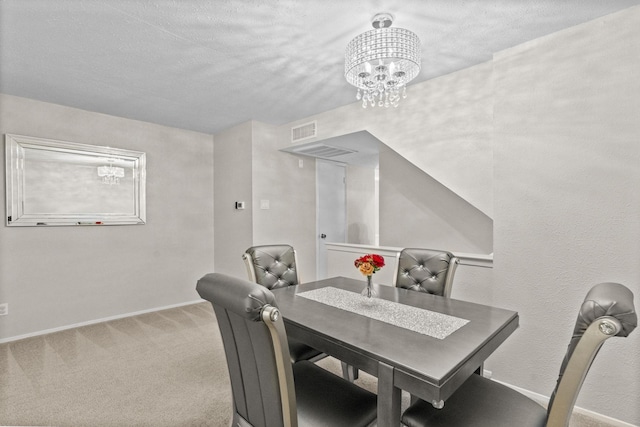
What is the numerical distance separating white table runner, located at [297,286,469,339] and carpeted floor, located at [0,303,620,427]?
0.79m

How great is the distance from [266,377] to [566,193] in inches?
84.0

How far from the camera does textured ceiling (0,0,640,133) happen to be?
1788 millimetres

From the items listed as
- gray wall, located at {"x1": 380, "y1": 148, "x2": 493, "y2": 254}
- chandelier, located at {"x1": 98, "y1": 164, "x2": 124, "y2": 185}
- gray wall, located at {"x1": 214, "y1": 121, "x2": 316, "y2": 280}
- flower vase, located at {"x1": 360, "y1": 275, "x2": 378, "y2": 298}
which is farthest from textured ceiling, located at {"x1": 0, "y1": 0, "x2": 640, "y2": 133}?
flower vase, located at {"x1": 360, "y1": 275, "x2": 378, "y2": 298}

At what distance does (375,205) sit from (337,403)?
194 inches

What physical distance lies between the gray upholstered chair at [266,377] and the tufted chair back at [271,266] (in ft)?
3.32

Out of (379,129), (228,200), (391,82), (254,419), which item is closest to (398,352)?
(254,419)

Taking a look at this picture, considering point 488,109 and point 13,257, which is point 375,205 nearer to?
point 488,109

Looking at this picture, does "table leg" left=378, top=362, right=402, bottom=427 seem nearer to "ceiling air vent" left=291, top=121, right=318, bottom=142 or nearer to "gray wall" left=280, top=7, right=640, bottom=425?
"gray wall" left=280, top=7, right=640, bottom=425

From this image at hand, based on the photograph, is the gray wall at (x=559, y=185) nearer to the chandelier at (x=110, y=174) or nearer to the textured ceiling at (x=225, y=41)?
the textured ceiling at (x=225, y=41)

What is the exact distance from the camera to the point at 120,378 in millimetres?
2391

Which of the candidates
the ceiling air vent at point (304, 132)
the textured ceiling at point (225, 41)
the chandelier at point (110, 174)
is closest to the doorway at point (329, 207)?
the ceiling air vent at point (304, 132)

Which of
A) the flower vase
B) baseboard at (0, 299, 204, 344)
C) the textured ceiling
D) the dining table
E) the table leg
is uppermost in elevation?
the textured ceiling

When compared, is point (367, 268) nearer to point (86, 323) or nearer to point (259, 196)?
point (259, 196)

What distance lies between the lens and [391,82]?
6.45 ft
